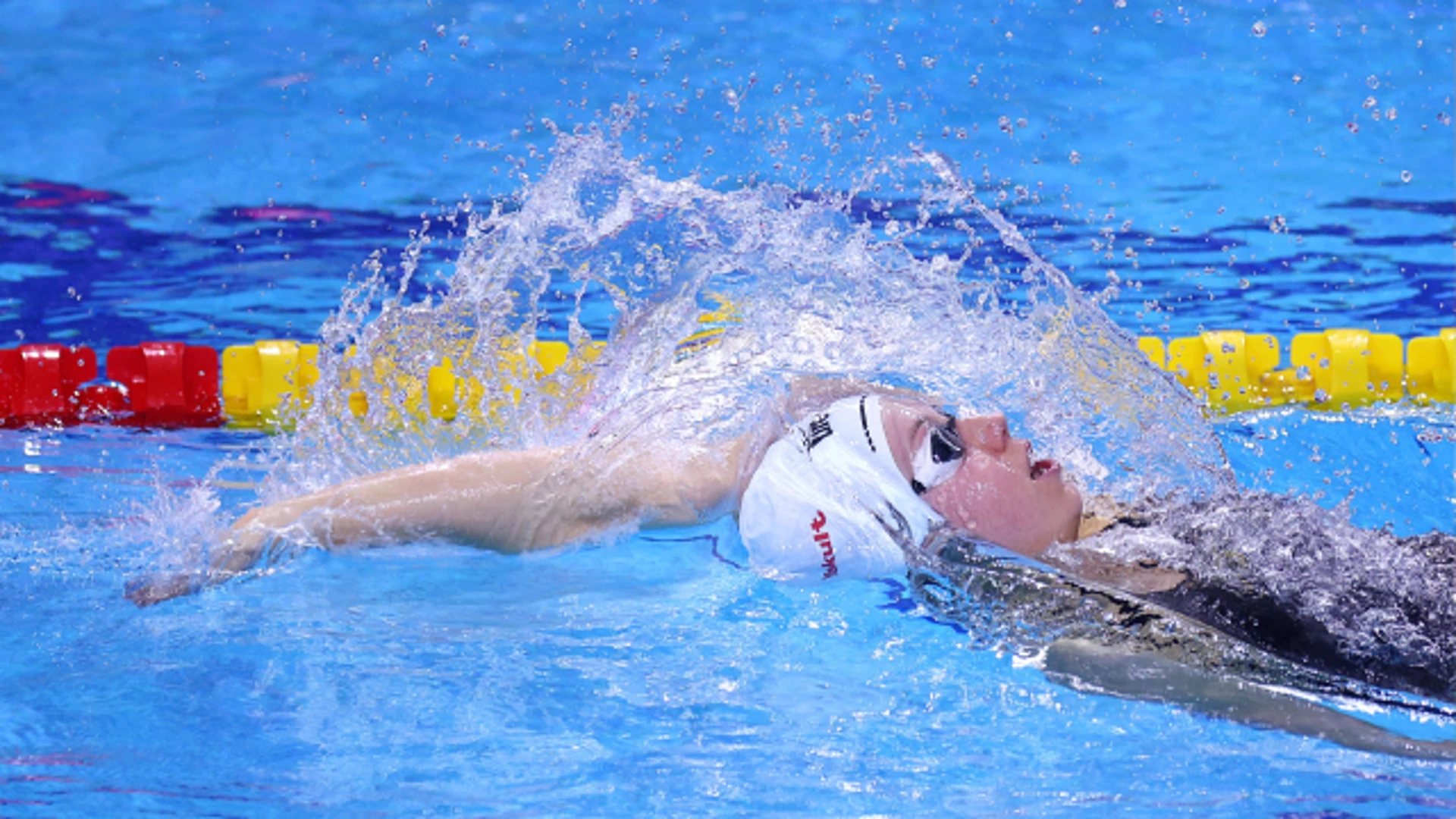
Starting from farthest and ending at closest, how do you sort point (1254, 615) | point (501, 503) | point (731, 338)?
point (731, 338) → point (501, 503) → point (1254, 615)

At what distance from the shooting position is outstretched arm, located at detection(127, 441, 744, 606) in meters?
2.31

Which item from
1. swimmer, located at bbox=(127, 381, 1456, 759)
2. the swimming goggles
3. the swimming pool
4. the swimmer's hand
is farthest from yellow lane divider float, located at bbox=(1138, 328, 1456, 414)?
the swimmer's hand

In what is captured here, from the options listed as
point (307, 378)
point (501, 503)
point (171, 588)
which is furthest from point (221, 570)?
point (307, 378)

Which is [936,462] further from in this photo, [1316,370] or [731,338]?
[1316,370]

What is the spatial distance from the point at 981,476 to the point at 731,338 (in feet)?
2.93

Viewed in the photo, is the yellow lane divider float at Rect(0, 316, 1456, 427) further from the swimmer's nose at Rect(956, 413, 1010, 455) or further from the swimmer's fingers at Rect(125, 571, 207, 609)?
the swimmer's nose at Rect(956, 413, 1010, 455)

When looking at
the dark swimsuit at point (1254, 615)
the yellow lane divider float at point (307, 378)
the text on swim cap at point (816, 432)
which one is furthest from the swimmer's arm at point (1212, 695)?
the yellow lane divider float at point (307, 378)

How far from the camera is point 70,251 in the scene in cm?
605

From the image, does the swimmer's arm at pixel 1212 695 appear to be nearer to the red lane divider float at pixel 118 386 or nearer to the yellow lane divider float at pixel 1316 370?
the yellow lane divider float at pixel 1316 370

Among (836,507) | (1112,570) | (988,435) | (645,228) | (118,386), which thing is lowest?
(1112,570)

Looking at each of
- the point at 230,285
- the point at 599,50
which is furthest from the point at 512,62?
the point at 230,285

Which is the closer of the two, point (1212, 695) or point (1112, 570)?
point (1212, 695)

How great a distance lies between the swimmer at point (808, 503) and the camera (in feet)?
7.63

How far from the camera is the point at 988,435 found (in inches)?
93.8
